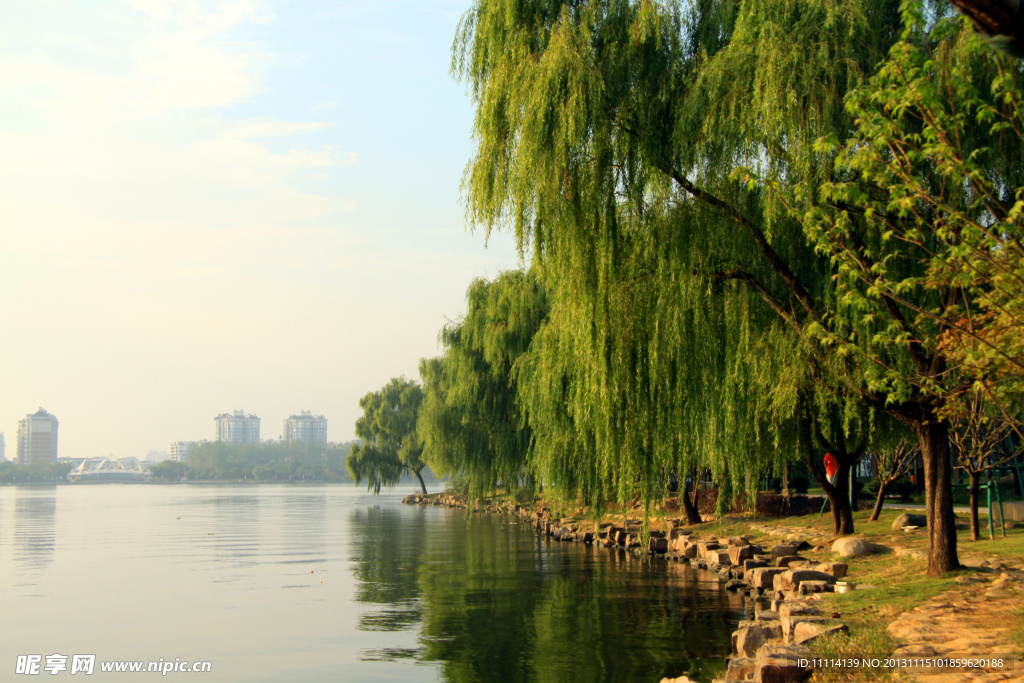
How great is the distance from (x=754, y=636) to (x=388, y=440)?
157ft

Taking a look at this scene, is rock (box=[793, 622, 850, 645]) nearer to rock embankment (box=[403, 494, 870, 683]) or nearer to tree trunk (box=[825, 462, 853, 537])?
rock embankment (box=[403, 494, 870, 683])

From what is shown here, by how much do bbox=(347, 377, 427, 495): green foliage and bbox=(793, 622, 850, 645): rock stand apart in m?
45.1

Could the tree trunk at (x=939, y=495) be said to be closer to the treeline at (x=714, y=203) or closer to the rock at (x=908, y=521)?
the treeline at (x=714, y=203)

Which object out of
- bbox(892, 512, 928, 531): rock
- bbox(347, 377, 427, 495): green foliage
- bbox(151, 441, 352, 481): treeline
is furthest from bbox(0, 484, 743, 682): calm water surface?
bbox(151, 441, 352, 481): treeline

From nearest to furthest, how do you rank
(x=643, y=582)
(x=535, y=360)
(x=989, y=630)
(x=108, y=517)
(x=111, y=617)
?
(x=989, y=630) < (x=111, y=617) < (x=643, y=582) < (x=535, y=360) < (x=108, y=517)

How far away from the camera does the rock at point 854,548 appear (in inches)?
546

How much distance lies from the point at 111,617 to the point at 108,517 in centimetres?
3589

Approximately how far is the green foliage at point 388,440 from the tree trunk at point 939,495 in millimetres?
44022

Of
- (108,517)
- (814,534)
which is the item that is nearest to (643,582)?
(814,534)

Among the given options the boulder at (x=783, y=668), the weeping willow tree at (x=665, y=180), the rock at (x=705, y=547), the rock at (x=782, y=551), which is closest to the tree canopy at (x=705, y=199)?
the weeping willow tree at (x=665, y=180)

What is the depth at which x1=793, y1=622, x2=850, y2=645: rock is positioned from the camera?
A: 26.4ft

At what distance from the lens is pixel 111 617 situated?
14641 mm

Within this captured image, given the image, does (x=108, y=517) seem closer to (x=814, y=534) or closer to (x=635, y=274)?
(x=814, y=534)

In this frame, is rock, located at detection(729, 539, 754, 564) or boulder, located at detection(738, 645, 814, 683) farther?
rock, located at detection(729, 539, 754, 564)
